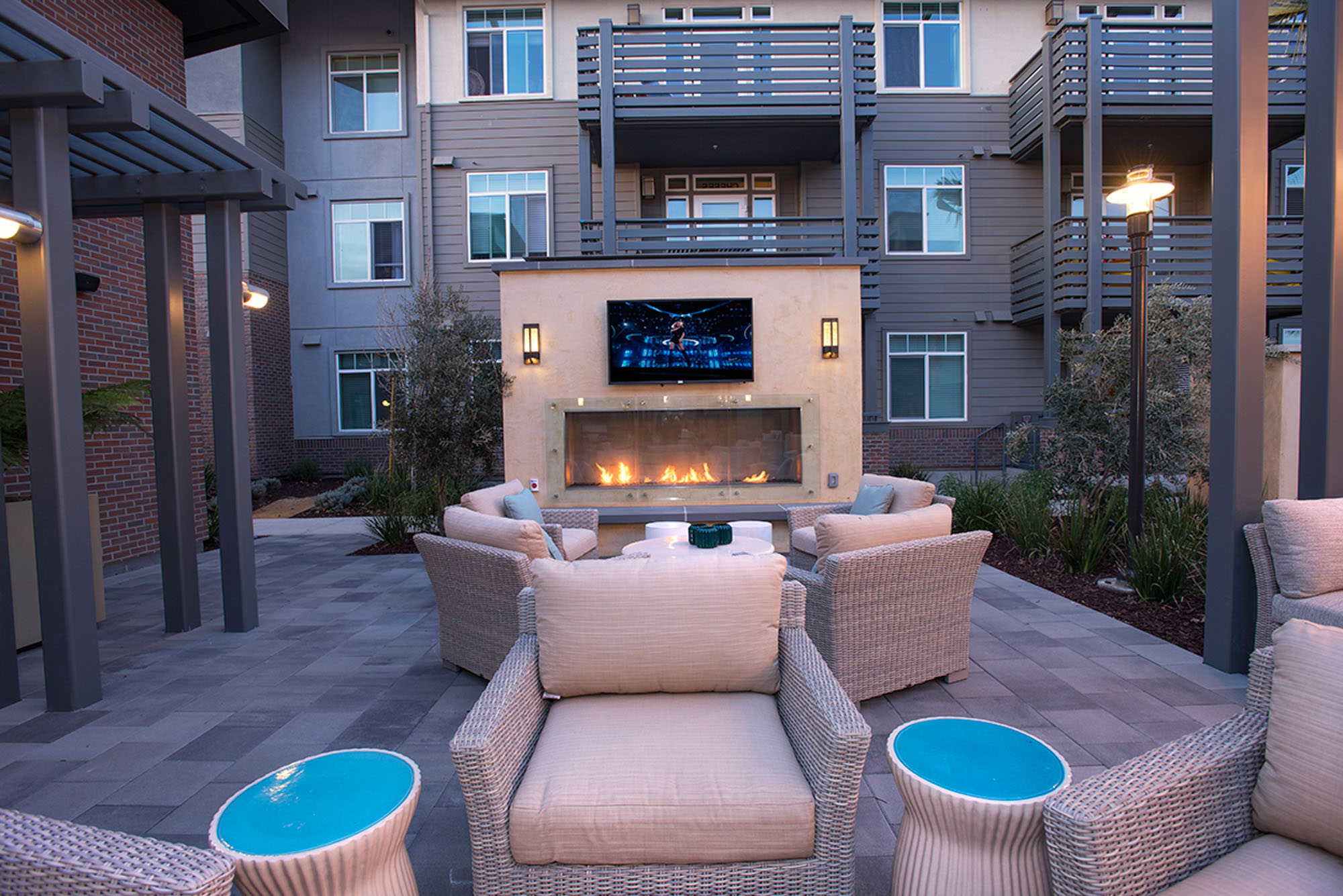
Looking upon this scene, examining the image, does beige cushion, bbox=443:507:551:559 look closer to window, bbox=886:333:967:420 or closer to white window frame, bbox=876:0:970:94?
window, bbox=886:333:967:420

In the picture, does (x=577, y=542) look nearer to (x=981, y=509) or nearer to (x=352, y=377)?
(x=981, y=509)

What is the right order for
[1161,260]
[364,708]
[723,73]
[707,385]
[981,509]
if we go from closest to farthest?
1. [364,708]
2. [981,509]
3. [707,385]
4. [723,73]
5. [1161,260]

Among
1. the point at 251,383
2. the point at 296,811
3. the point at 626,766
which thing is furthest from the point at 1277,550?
the point at 251,383

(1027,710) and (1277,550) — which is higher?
(1277,550)

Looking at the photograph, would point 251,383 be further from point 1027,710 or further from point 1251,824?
point 1251,824

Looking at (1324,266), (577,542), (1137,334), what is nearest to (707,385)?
(577,542)

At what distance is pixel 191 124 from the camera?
3699mm

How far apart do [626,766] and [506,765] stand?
29 centimetres

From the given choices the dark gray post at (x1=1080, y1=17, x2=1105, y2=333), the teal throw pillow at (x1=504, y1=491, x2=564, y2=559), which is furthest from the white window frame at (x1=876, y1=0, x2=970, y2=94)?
the teal throw pillow at (x1=504, y1=491, x2=564, y2=559)

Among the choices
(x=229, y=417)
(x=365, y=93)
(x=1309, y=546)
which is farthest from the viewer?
(x=365, y=93)

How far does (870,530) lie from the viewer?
3.20 m

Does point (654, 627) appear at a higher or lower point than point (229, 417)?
lower

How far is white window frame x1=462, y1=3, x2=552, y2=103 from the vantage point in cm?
1146

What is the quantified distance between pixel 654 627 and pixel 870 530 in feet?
4.79
